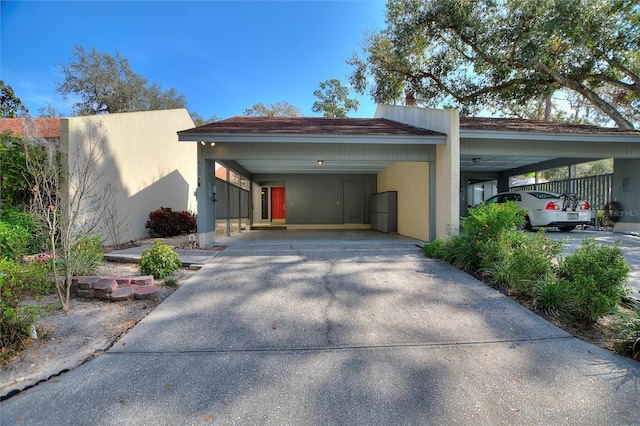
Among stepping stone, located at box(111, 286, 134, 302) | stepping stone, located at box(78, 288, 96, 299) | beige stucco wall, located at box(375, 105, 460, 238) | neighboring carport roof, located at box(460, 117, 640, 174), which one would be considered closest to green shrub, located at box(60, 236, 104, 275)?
stepping stone, located at box(78, 288, 96, 299)

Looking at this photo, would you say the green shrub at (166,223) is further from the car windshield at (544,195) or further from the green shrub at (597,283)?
the car windshield at (544,195)

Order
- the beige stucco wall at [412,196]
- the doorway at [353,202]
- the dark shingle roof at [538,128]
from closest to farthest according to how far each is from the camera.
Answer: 1. the dark shingle roof at [538,128]
2. the beige stucco wall at [412,196]
3. the doorway at [353,202]

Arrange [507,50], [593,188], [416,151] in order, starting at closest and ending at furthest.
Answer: [416,151] < [593,188] < [507,50]

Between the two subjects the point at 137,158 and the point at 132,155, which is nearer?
the point at 132,155

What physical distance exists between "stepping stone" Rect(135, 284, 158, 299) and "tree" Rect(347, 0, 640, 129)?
13.7 meters

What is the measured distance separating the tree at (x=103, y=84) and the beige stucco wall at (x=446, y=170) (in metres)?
19.9

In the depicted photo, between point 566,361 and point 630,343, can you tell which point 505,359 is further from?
point 630,343

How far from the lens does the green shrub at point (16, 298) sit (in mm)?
2680

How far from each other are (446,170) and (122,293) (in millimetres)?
7344

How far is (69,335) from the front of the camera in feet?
10.00

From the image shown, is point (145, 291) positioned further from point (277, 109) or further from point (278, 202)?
point (277, 109)

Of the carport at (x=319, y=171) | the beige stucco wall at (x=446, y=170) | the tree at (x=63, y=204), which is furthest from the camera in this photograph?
the carport at (x=319, y=171)

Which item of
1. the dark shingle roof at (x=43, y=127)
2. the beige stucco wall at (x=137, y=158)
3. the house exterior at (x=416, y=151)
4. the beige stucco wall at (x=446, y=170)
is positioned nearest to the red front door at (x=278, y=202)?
the house exterior at (x=416, y=151)

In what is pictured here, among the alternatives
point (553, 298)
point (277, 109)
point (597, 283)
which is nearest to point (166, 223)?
point (553, 298)
